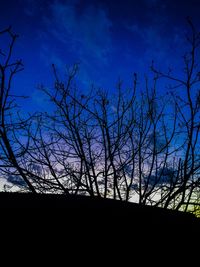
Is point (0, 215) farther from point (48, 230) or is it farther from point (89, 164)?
point (89, 164)

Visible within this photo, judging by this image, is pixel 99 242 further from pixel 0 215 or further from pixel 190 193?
pixel 190 193

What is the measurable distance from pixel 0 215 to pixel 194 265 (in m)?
1.60

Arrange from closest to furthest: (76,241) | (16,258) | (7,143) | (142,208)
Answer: (16,258), (76,241), (142,208), (7,143)

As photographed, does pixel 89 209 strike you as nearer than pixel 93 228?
No

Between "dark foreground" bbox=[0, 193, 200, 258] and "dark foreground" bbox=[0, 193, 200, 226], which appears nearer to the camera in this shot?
"dark foreground" bbox=[0, 193, 200, 258]

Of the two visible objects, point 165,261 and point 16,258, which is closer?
point 16,258

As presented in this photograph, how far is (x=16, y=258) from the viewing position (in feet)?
4.86

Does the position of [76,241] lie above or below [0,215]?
below

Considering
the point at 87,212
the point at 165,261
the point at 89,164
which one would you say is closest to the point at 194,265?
the point at 165,261

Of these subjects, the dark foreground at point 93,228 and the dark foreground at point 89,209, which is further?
the dark foreground at point 89,209

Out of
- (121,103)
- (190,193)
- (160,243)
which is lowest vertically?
(160,243)

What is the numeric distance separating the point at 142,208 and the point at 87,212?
57 centimetres

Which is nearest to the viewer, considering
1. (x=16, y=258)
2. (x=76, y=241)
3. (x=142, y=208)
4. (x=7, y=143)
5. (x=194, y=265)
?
(x=16, y=258)

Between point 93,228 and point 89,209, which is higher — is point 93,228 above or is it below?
below
